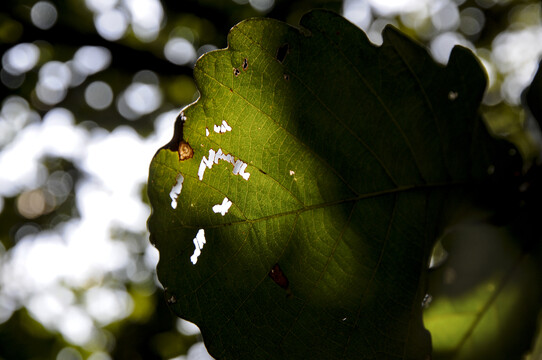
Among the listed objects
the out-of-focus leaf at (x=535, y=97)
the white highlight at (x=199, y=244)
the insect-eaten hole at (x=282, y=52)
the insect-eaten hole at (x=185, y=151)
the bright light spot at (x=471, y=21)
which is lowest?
the white highlight at (x=199, y=244)

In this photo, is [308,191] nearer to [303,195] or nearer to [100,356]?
[303,195]

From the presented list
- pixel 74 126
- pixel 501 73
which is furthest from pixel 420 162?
pixel 501 73

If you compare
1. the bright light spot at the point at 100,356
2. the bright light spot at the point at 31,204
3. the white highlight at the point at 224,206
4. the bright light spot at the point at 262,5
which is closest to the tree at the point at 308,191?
the white highlight at the point at 224,206

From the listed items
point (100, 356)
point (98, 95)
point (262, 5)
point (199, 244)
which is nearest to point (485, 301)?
point (199, 244)

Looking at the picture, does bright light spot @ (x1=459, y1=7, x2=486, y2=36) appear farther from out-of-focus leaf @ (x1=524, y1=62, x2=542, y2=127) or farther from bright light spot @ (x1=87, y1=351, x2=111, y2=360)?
bright light spot @ (x1=87, y1=351, x2=111, y2=360)

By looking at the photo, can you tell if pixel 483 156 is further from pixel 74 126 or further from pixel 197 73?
pixel 74 126

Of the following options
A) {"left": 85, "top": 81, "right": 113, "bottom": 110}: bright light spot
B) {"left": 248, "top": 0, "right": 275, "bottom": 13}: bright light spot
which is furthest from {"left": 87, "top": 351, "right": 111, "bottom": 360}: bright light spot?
{"left": 248, "top": 0, "right": 275, "bottom": 13}: bright light spot

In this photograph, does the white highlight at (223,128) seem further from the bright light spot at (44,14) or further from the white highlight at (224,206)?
the bright light spot at (44,14)
